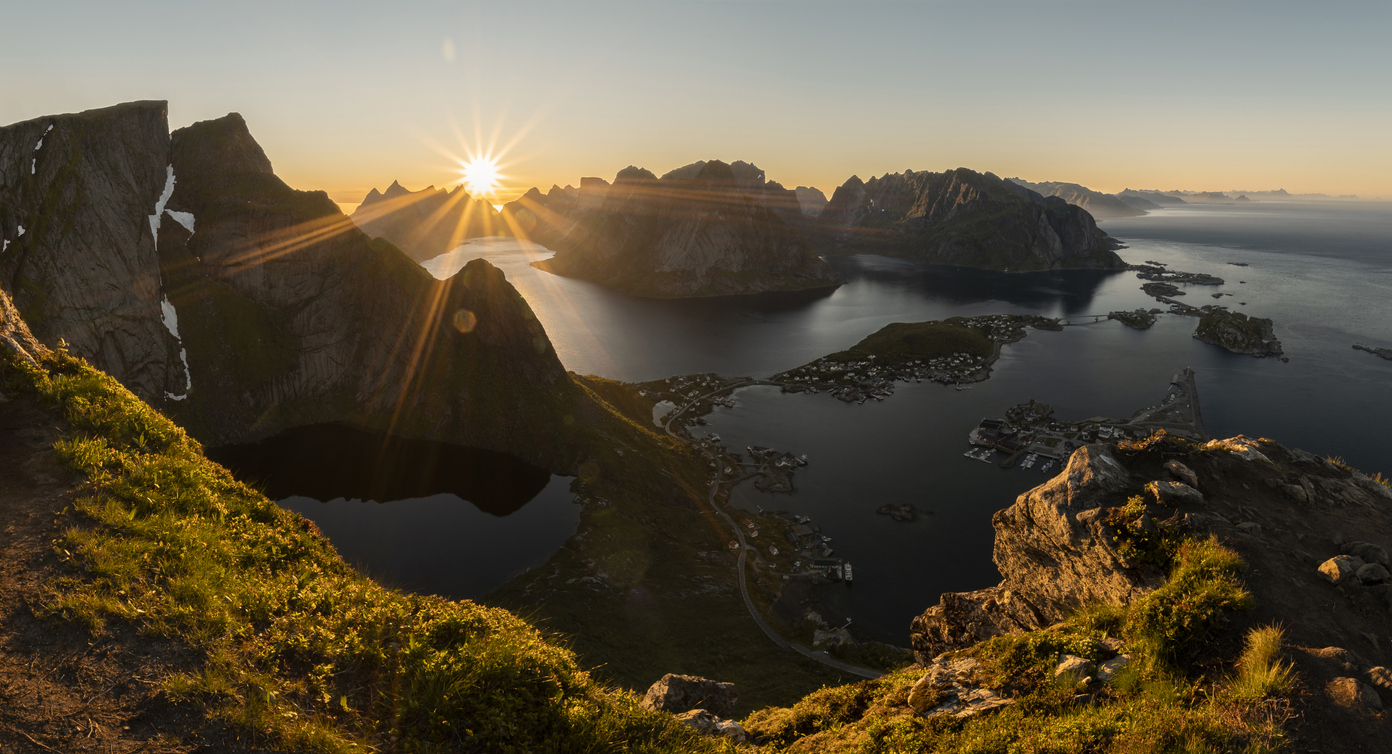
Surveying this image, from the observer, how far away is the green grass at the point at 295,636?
9.20 m

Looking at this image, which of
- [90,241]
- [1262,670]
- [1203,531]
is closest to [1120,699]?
[1262,670]

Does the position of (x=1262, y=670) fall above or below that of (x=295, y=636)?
below

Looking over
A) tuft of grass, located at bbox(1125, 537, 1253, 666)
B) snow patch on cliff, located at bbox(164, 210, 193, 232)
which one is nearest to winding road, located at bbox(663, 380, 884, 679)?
tuft of grass, located at bbox(1125, 537, 1253, 666)

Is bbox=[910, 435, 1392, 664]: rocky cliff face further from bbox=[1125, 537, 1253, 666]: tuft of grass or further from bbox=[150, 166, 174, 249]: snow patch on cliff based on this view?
bbox=[150, 166, 174, 249]: snow patch on cliff

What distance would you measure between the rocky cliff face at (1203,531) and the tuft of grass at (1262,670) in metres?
1.41

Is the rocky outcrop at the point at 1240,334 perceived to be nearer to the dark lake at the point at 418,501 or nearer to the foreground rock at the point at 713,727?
the dark lake at the point at 418,501

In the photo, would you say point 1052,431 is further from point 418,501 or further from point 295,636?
point 295,636

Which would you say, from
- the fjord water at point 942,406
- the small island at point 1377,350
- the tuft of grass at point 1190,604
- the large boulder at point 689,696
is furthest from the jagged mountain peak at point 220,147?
the small island at point 1377,350

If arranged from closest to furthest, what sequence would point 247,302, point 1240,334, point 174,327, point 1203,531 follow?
point 1203,531 → point 174,327 → point 247,302 → point 1240,334

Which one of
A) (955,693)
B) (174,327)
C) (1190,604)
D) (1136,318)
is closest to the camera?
(1190,604)

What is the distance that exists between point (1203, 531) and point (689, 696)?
671 inches

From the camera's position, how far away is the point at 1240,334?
145750mm

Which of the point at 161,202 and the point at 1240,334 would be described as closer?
the point at 161,202

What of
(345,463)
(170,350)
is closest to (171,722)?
(345,463)
